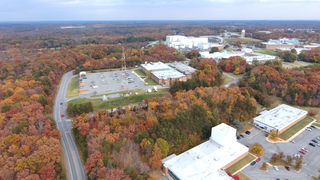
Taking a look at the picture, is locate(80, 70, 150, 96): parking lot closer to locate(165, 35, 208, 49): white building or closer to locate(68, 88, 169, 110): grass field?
locate(68, 88, 169, 110): grass field

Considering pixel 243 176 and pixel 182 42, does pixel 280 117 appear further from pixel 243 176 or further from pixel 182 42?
pixel 182 42

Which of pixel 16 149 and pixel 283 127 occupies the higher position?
pixel 16 149

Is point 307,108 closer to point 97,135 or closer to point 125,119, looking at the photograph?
point 125,119

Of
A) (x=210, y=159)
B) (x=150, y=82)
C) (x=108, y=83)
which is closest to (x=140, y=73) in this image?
(x=150, y=82)

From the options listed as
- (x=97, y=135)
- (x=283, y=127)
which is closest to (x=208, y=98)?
(x=283, y=127)

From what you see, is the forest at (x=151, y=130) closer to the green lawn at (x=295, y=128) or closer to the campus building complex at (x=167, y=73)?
the green lawn at (x=295, y=128)

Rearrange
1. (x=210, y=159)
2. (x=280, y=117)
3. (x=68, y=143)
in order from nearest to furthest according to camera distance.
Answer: (x=210, y=159)
(x=68, y=143)
(x=280, y=117)

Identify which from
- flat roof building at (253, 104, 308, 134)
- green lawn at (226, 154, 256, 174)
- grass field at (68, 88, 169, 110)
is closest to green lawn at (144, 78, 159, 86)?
grass field at (68, 88, 169, 110)

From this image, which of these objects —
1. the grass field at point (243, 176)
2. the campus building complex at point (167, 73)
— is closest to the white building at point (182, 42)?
the campus building complex at point (167, 73)
